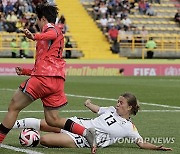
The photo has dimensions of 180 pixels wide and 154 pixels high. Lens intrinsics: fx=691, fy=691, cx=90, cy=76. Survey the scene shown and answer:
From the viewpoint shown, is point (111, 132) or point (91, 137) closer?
point (91, 137)

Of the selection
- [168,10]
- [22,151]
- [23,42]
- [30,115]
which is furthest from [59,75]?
[168,10]

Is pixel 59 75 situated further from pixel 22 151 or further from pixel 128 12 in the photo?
pixel 128 12

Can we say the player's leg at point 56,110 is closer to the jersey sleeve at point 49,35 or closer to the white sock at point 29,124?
the jersey sleeve at point 49,35

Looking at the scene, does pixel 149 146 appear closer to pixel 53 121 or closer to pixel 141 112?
pixel 53 121

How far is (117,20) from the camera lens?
144ft

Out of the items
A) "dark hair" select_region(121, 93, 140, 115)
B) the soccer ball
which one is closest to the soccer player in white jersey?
"dark hair" select_region(121, 93, 140, 115)

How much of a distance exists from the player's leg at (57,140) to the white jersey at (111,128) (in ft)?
1.16

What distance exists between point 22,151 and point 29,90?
857 mm

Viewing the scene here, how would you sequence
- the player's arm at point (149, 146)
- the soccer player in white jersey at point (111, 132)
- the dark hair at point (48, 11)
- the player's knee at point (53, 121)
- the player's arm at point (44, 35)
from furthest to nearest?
the soccer player in white jersey at point (111, 132), the player's arm at point (149, 146), the player's knee at point (53, 121), the dark hair at point (48, 11), the player's arm at point (44, 35)

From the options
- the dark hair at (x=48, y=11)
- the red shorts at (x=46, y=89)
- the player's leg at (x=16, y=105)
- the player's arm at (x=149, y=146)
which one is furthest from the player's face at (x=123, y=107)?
the dark hair at (x=48, y=11)

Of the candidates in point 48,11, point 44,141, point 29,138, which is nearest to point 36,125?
point 29,138

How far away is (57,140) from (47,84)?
0.98 metres

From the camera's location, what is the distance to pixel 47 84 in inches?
380

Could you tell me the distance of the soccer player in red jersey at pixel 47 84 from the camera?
9.63 meters
